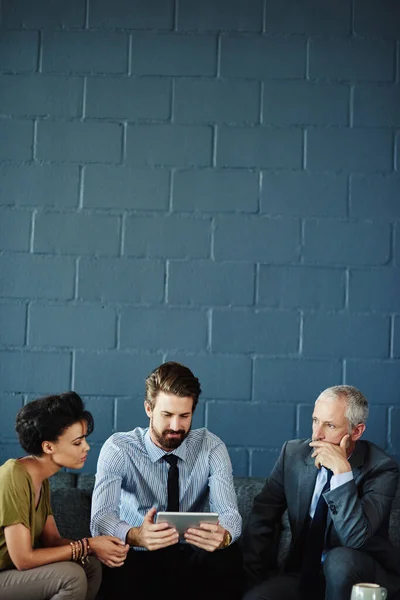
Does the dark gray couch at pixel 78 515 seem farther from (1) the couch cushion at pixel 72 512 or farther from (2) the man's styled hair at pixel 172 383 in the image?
(2) the man's styled hair at pixel 172 383

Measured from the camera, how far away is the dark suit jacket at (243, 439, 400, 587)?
291 centimetres

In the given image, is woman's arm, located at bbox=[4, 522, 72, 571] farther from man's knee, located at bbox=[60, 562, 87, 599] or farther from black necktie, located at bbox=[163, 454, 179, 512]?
black necktie, located at bbox=[163, 454, 179, 512]

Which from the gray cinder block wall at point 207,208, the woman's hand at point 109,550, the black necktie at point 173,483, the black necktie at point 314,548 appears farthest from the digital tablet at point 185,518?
the gray cinder block wall at point 207,208

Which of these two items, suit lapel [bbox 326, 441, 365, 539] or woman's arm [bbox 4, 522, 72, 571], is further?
suit lapel [bbox 326, 441, 365, 539]

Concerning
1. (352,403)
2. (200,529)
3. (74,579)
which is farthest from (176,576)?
(352,403)

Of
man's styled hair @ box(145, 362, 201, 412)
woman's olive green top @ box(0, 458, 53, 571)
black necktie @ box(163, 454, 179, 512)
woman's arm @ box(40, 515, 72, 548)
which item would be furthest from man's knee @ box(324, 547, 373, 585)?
woman's olive green top @ box(0, 458, 53, 571)

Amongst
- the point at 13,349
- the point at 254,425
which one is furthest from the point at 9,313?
the point at 254,425

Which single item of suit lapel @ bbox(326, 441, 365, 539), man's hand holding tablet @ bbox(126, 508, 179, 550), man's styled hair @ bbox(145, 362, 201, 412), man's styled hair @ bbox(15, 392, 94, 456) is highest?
man's styled hair @ bbox(145, 362, 201, 412)

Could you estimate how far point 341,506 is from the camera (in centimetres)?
291

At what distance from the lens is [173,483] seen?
311 cm

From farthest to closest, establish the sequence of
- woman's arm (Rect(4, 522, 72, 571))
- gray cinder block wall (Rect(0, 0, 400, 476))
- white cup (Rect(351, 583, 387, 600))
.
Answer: gray cinder block wall (Rect(0, 0, 400, 476))
woman's arm (Rect(4, 522, 72, 571))
white cup (Rect(351, 583, 387, 600))

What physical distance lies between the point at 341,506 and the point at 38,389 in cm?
144

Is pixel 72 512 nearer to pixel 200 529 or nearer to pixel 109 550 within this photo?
pixel 109 550

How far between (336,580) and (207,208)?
166 centimetres
